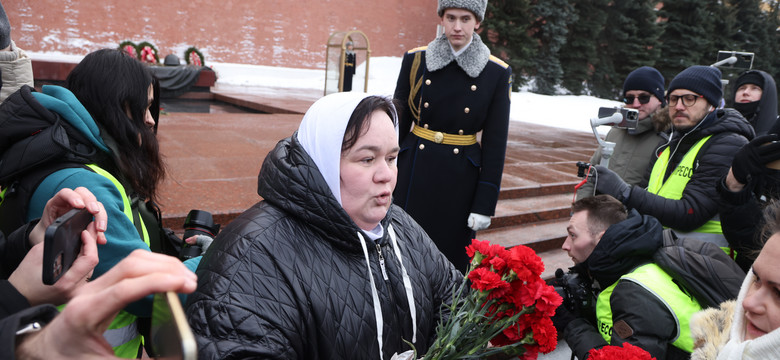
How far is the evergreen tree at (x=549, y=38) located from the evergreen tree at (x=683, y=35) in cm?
462

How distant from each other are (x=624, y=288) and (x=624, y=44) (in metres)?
23.2

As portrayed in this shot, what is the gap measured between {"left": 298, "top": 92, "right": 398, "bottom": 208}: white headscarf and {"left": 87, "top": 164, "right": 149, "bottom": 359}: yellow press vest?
58cm

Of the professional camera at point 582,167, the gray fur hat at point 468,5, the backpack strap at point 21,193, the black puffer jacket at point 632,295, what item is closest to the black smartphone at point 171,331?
the backpack strap at point 21,193

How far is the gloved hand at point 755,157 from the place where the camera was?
2.23m

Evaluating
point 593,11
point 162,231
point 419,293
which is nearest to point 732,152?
point 419,293

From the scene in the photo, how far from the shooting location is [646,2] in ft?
71.5

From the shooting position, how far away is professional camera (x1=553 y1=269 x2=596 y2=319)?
2707 millimetres

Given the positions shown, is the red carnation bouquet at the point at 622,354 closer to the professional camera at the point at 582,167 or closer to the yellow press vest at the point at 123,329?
the yellow press vest at the point at 123,329

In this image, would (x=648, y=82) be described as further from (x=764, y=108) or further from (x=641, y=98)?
(x=764, y=108)

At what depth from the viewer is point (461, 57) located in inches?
110

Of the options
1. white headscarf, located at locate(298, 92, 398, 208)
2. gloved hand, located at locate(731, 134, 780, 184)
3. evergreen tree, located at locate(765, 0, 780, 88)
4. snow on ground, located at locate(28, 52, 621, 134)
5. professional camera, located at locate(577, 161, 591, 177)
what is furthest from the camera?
evergreen tree, located at locate(765, 0, 780, 88)

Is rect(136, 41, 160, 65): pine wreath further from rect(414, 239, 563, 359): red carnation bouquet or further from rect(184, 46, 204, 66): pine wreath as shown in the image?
rect(414, 239, 563, 359): red carnation bouquet

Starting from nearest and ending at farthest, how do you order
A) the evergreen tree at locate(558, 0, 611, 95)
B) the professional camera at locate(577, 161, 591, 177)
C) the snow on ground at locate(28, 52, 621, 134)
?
the professional camera at locate(577, 161, 591, 177), the snow on ground at locate(28, 52, 621, 134), the evergreen tree at locate(558, 0, 611, 95)

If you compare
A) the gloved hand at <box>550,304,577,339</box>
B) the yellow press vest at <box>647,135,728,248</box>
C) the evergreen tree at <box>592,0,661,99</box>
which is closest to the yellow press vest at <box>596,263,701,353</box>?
the gloved hand at <box>550,304,577,339</box>
